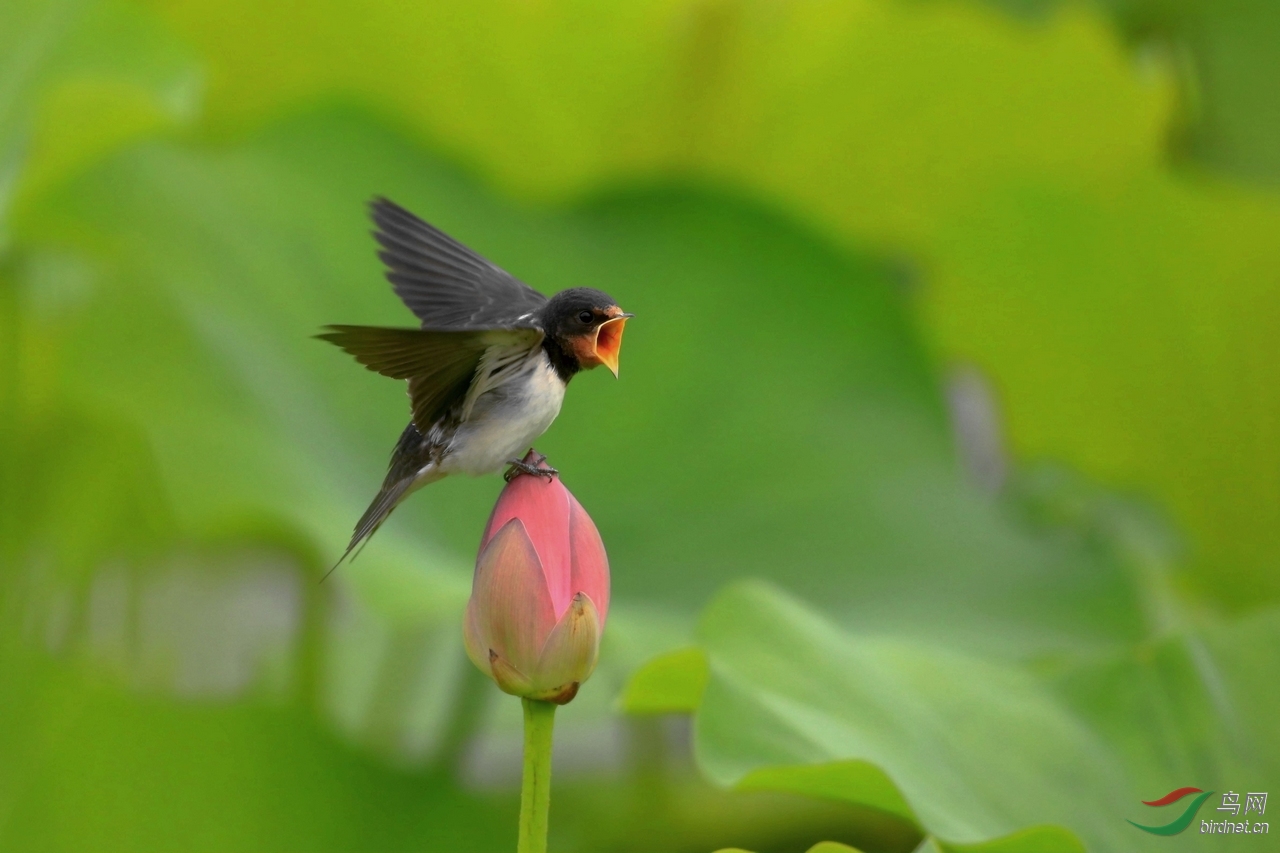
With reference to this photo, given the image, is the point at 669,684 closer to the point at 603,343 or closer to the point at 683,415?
the point at 603,343

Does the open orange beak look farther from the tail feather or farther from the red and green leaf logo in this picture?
the red and green leaf logo

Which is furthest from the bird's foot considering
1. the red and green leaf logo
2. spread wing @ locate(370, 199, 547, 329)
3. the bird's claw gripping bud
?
the red and green leaf logo

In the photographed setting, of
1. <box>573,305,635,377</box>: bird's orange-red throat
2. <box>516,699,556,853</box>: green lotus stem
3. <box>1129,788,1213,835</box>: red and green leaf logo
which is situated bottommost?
<box>516,699,556,853</box>: green lotus stem

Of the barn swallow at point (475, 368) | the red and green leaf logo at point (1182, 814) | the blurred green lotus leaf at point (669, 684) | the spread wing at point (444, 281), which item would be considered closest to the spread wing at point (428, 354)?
A: the barn swallow at point (475, 368)

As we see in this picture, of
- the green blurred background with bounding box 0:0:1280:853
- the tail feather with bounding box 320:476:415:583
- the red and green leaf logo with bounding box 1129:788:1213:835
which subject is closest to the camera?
the tail feather with bounding box 320:476:415:583

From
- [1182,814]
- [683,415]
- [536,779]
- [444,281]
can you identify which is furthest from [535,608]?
[683,415]

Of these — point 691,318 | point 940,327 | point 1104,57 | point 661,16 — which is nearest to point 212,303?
point 691,318
